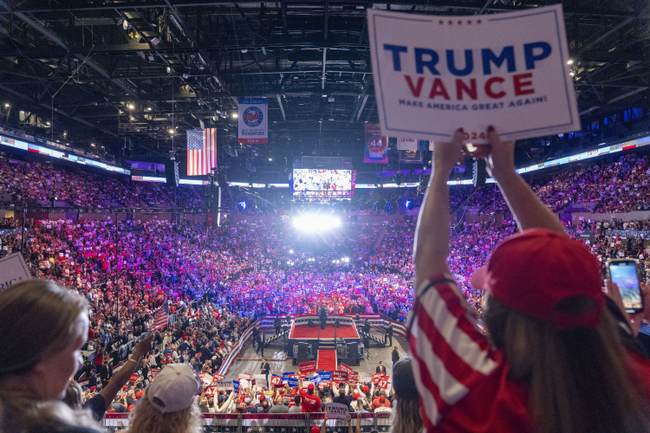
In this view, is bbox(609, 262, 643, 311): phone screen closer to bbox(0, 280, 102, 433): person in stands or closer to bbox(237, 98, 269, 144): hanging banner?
bbox(0, 280, 102, 433): person in stands

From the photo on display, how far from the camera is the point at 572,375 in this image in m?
0.89

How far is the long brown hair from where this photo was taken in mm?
873

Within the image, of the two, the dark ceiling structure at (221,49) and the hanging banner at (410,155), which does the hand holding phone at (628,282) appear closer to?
the dark ceiling structure at (221,49)

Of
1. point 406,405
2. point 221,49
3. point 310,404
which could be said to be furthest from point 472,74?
point 221,49


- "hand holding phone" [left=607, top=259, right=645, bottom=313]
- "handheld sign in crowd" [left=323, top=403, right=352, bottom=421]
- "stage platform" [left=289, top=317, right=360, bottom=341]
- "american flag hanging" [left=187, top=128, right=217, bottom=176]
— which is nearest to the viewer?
"hand holding phone" [left=607, top=259, right=645, bottom=313]

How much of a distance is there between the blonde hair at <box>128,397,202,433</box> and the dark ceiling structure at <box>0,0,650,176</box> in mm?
9448

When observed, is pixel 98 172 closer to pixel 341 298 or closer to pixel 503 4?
pixel 341 298

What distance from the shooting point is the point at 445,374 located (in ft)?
3.06

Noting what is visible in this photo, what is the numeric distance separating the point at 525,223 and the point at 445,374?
759mm

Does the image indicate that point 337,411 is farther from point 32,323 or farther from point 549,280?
point 549,280

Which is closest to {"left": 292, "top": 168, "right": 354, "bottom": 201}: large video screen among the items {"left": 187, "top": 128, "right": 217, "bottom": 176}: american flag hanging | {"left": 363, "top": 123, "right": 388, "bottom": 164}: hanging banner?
{"left": 363, "top": 123, "right": 388, "bottom": 164}: hanging banner

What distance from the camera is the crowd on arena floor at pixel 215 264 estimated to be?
43.0ft

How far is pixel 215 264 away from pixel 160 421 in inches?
1051

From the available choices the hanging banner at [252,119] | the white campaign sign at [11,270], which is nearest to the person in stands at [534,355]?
the white campaign sign at [11,270]
